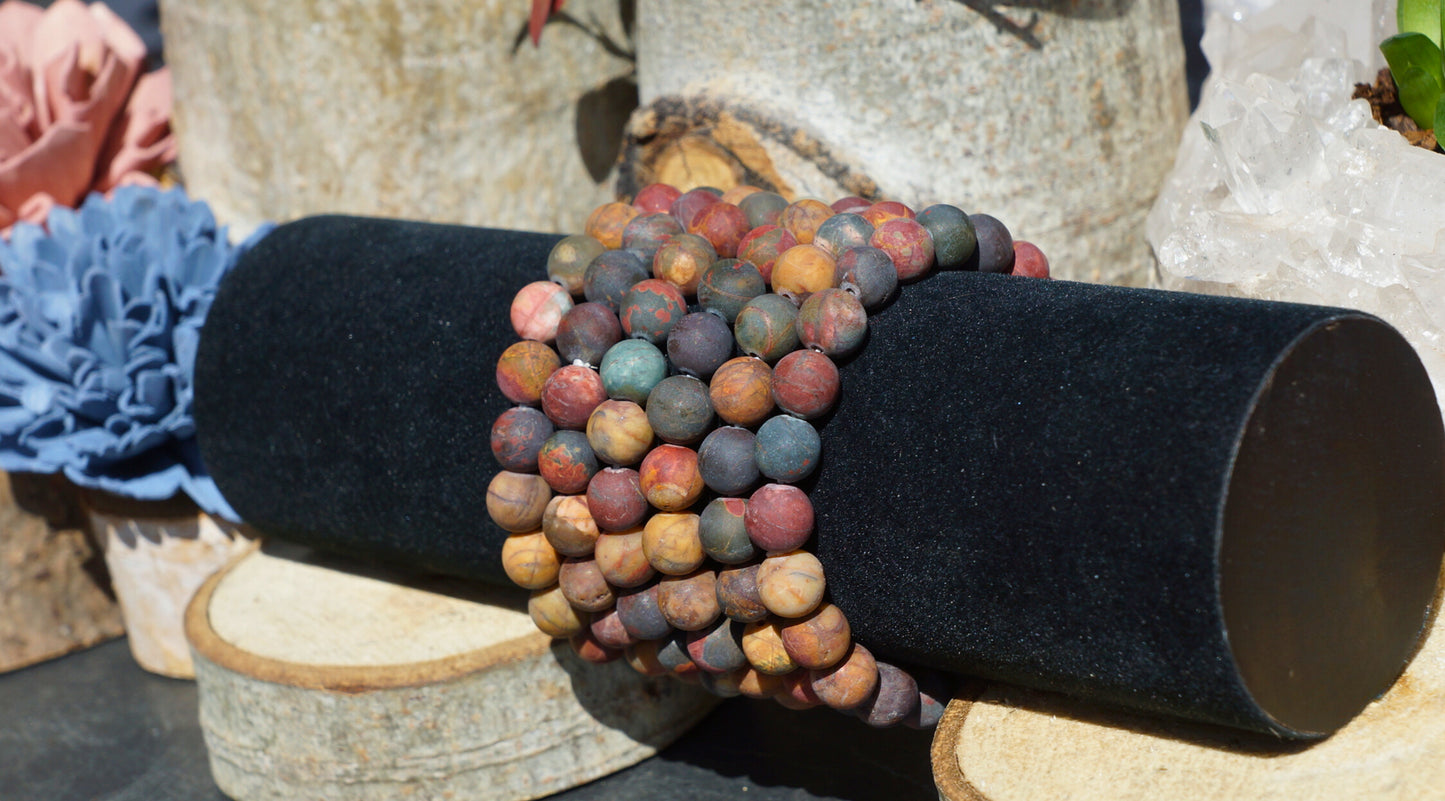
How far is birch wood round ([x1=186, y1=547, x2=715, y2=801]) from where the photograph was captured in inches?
37.4

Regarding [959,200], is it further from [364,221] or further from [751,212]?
[364,221]

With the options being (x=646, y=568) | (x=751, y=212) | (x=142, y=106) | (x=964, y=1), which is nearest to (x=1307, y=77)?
(x=964, y=1)

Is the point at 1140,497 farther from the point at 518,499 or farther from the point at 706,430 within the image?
the point at 518,499

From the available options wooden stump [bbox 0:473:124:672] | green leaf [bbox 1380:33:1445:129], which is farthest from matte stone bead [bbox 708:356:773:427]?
wooden stump [bbox 0:473:124:672]

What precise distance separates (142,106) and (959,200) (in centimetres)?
109

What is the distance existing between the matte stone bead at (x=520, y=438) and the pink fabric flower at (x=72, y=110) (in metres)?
0.90

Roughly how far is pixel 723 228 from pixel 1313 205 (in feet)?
1.46

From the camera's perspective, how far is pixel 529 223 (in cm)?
146

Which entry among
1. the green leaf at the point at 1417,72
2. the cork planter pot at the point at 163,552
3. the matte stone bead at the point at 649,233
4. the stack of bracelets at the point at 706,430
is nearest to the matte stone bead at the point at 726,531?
the stack of bracelets at the point at 706,430

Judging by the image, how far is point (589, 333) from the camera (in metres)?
0.79

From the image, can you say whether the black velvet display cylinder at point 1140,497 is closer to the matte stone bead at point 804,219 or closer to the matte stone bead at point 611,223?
the matte stone bead at point 804,219

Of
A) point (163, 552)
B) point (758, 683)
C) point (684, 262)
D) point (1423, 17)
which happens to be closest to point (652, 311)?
point (684, 262)

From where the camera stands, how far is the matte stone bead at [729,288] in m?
0.77

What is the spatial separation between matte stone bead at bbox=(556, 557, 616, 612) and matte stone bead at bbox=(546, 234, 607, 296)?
0.66 feet
